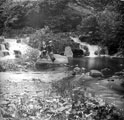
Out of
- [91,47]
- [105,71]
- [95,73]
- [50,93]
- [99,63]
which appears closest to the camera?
[50,93]

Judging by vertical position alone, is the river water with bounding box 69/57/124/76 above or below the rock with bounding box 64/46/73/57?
below

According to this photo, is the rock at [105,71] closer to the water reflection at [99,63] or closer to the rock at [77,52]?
the water reflection at [99,63]

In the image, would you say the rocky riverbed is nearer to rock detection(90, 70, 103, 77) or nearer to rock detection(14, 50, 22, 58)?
rock detection(90, 70, 103, 77)

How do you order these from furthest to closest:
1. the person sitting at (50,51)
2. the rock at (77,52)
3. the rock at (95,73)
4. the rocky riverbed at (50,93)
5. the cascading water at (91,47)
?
the cascading water at (91,47) → the rock at (77,52) → the person sitting at (50,51) → the rock at (95,73) → the rocky riverbed at (50,93)

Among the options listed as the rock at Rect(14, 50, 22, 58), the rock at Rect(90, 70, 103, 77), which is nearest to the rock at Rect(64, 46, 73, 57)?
the rock at Rect(90, 70, 103, 77)

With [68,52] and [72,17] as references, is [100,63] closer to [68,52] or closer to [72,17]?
[68,52]

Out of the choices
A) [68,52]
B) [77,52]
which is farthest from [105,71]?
[68,52]

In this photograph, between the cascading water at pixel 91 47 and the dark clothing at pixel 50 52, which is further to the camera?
the cascading water at pixel 91 47

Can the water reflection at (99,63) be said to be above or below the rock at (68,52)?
below

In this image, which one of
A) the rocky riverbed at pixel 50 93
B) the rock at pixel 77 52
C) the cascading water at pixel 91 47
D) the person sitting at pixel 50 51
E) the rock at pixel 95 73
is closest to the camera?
the rocky riverbed at pixel 50 93

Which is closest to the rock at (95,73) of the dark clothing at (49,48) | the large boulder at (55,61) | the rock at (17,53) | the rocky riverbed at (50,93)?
the rocky riverbed at (50,93)

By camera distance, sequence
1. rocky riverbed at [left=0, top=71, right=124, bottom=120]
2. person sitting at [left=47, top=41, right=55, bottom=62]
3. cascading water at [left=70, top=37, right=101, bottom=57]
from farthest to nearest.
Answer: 1. cascading water at [left=70, top=37, right=101, bottom=57]
2. person sitting at [left=47, top=41, right=55, bottom=62]
3. rocky riverbed at [left=0, top=71, right=124, bottom=120]

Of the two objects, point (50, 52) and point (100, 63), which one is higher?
point (50, 52)

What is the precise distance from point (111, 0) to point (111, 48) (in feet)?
2.72
